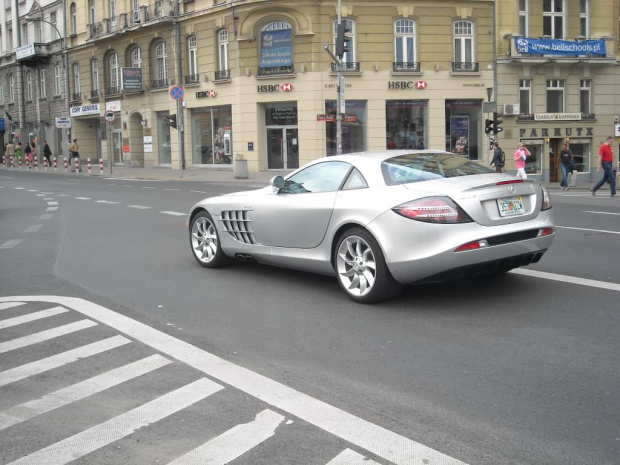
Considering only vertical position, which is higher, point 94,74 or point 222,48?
point 94,74

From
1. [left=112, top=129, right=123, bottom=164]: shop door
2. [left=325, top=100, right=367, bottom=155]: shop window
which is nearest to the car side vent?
[left=325, top=100, right=367, bottom=155]: shop window

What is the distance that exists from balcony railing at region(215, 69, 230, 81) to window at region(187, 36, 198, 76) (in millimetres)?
1940

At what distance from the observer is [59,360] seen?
514cm

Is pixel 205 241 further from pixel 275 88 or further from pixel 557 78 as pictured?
pixel 557 78

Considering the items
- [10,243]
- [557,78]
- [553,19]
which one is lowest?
[10,243]

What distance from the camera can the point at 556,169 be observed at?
116ft

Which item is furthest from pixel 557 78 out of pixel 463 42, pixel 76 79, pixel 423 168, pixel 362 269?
pixel 362 269

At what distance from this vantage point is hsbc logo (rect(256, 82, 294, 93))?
1302 inches

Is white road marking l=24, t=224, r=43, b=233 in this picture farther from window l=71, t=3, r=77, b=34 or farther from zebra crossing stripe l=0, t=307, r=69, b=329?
window l=71, t=3, r=77, b=34

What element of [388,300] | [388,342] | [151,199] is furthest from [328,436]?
[151,199]

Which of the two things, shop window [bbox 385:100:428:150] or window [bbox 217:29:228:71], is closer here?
shop window [bbox 385:100:428:150]

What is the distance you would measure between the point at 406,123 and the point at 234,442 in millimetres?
31037

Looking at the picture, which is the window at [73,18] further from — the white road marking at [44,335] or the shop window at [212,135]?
the white road marking at [44,335]

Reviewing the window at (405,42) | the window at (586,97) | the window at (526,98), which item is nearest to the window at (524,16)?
the window at (526,98)
